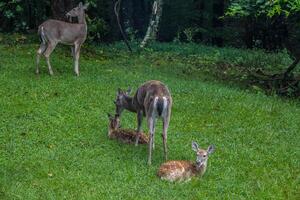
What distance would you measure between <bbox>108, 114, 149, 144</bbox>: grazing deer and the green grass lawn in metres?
0.21

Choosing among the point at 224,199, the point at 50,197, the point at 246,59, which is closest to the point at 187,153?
the point at 224,199

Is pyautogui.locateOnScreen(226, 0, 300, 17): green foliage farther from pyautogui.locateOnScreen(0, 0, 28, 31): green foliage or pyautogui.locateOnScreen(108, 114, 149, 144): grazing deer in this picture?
pyautogui.locateOnScreen(0, 0, 28, 31): green foliage

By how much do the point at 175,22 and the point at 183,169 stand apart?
2708 centimetres

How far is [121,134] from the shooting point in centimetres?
1192

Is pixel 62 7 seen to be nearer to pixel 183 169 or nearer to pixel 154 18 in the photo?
pixel 154 18

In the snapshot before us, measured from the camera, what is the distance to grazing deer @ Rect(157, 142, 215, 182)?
9.73 meters

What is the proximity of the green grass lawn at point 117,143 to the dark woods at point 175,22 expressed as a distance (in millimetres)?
6613

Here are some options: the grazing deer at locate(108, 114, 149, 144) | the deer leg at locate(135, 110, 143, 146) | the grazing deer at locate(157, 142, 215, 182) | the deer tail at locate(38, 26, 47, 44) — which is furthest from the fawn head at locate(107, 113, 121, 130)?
the deer tail at locate(38, 26, 47, 44)

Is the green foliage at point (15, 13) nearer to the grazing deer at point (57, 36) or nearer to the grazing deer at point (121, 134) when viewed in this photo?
the grazing deer at point (57, 36)

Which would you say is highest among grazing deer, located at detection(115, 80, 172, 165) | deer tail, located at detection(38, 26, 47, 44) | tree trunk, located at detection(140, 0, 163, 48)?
grazing deer, located at detection(115, 80, 172, 165)

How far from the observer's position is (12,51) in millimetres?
19547

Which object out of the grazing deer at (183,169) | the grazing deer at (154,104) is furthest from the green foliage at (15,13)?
the grazing deer at (183,169)

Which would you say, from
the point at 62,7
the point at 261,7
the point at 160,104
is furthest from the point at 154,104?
the point at 62,7

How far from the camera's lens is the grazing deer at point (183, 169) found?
9.73 m
